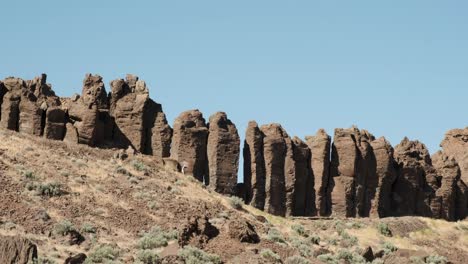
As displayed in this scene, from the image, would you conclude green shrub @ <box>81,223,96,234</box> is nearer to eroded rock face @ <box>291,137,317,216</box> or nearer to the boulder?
eroded rock face @ <box>291,137,317,216</box>

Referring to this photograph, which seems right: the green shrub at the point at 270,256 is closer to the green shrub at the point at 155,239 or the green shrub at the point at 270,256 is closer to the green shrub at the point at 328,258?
the green shrub at the point at 155,239

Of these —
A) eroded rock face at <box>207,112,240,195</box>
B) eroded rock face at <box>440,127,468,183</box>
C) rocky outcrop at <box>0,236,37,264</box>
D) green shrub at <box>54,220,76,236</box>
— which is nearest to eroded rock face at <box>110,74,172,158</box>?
eroded rock face at <box>207,112,240,195</box>

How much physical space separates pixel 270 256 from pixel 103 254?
24.3 feet

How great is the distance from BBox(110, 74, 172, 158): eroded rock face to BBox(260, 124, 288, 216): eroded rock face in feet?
19.7

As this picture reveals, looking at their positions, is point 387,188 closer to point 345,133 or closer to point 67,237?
point 345,133

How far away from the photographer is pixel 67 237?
52.8 m

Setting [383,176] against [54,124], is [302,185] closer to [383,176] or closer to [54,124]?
[383,176]

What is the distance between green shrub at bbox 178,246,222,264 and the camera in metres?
50.6

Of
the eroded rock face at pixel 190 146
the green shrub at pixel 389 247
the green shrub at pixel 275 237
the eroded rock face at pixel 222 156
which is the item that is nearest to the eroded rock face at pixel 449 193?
the green shrub at pixel 389 247

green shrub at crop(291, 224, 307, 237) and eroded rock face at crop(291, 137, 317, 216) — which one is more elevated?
eroded rock face at crop(291, 137, 317, 216)

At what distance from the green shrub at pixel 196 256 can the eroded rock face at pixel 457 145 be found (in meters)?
39.1

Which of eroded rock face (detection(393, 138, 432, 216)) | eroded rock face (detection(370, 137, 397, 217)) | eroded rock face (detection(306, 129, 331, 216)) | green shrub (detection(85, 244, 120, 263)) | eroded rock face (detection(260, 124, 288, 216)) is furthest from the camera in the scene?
eroded rock face (detection(393, 138, 432, 216))

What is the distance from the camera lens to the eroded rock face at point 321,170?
240ft

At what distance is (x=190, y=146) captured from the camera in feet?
226
